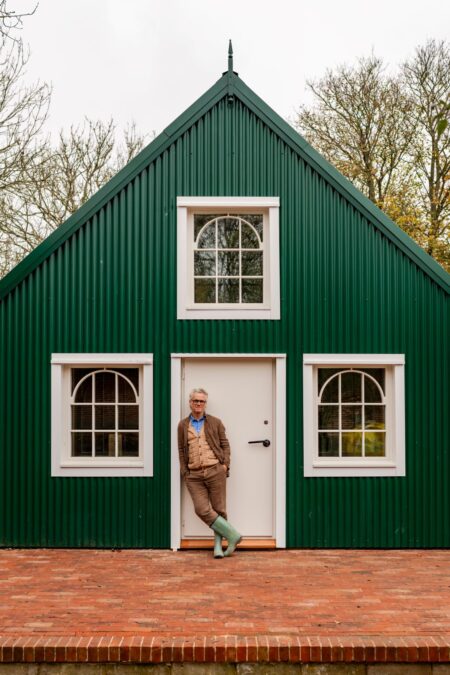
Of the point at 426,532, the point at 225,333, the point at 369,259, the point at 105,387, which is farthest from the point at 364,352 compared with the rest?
→ the point at 105,387

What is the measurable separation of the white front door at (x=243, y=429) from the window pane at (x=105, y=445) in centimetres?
100

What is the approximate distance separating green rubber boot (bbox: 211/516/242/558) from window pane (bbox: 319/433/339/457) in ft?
5.00

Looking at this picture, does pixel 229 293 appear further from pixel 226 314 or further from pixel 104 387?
pixel 104 387

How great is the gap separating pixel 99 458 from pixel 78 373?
114 cm

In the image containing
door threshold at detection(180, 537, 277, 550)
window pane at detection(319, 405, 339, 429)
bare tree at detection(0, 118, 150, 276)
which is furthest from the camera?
bare tree at detection(0, 118, 150, 276)

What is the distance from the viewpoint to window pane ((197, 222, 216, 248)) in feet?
29.4

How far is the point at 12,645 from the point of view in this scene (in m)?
5.35

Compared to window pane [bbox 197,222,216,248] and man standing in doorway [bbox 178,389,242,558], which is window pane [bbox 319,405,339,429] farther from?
window pane [bbox 197,222,216,248]

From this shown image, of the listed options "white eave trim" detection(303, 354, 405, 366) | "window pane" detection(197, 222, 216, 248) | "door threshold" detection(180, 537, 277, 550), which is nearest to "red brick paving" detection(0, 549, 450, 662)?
"door threshold" detection(180, 537, 277, 550)

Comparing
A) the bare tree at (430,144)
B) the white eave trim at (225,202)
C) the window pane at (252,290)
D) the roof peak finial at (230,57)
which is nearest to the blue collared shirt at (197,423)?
the window pane at (252,290)

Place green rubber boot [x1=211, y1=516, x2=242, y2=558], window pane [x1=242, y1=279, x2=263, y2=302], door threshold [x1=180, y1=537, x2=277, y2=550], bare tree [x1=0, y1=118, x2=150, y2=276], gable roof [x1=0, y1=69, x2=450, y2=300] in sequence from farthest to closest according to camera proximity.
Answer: bare tree [x1=0, y1=118, x2=150, y2=276]
window pane [x1=242, y1=279, x2=263, y2=302]
gable roof [x1=0, y1=69, x2=450, y2=300]
door threshold [x1=180, y1=537, x2=277, y2=550]
green rubber boot [x1=211, y1=516, x2=242, y2=558]

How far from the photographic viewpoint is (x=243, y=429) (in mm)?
8812

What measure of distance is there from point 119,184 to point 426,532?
5990mm

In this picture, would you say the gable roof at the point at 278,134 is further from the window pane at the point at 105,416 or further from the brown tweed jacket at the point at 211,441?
the brown tweed jacket at the point at 211,441
